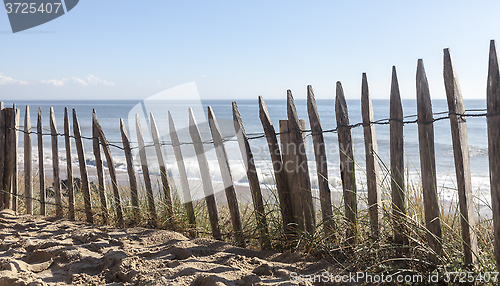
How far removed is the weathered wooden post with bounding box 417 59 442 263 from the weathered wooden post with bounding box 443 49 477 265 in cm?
15

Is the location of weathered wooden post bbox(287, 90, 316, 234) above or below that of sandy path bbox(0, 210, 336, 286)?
above

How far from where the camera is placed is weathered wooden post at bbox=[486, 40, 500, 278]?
1887 mm

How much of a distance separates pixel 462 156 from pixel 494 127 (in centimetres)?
25

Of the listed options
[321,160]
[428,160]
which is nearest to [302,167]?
[321,160]

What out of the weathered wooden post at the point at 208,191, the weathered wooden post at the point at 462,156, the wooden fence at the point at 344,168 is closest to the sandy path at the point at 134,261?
the weathered wooden post at the point at 208,191

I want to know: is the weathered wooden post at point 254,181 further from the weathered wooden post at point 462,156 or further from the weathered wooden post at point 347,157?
the weathered wooden post at point 462,156

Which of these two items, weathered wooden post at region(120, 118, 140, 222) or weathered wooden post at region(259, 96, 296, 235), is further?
weathered wooden post at region(120, 118, 140, 222)

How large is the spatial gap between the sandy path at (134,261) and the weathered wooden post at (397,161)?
62cm

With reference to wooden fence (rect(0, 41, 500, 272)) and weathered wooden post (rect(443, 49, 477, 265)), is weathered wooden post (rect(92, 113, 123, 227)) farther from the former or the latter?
weathered wooden post (rect(443, 49, 477, 265))

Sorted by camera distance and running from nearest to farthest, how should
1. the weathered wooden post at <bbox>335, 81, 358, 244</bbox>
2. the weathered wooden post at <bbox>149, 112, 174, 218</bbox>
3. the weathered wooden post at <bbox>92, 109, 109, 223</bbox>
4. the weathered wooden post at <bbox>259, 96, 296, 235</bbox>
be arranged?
the weathered wooden post at <bbox>335, 81, 358, 244</bbox>, the weathered wooden post at <bbox>259, 96, 296, 235</bbox>, the weathered wooden post at <bbox>149, 112, 174, 218</bbox>, the weathered wooden post at <bbox>92, 109, 109, 223</bbox>

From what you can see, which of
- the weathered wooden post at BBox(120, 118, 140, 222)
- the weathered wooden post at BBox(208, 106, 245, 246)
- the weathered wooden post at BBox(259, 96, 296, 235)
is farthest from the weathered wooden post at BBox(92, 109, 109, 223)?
the weathered wooden post at BBox(259, 96, 296, 235)

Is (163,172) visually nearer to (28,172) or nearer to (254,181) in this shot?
(254,181)

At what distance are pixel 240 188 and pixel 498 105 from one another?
257 inches

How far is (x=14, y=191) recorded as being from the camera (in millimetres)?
4723
